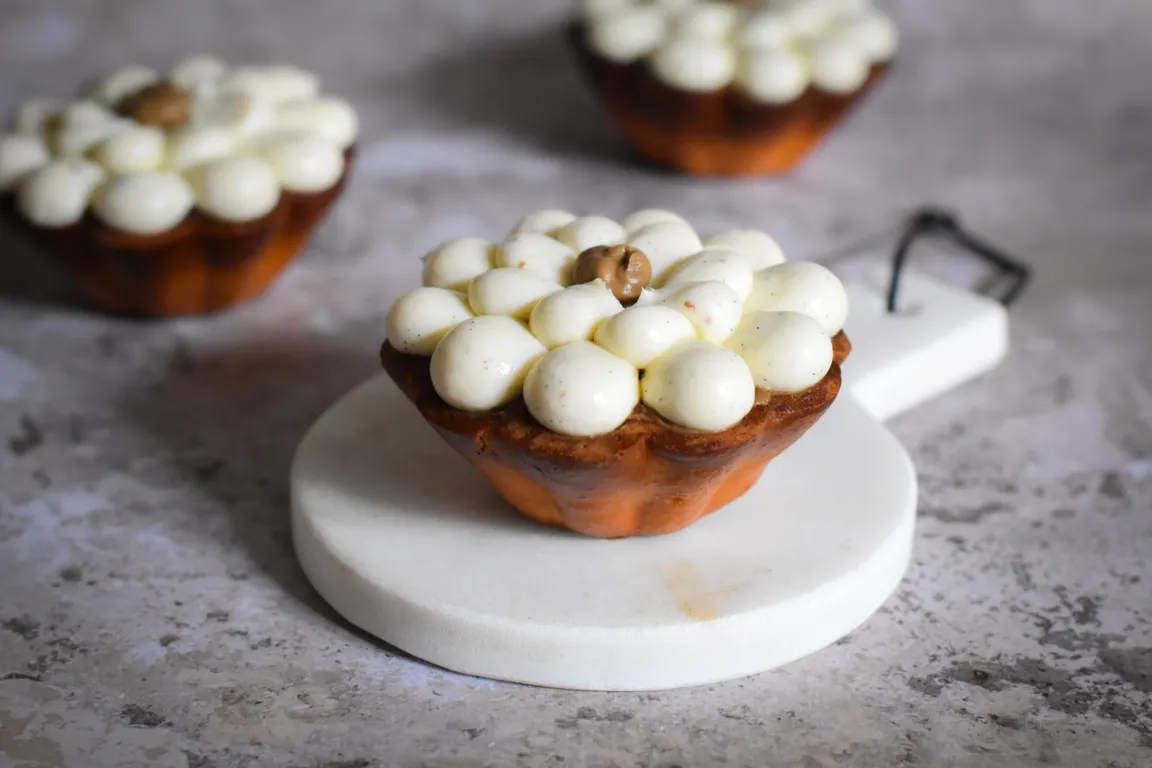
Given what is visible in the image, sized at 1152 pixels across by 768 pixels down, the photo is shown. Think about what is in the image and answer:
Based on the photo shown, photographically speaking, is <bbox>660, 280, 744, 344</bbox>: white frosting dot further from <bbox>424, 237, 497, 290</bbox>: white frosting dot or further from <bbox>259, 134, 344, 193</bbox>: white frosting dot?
<bbox>259, 134, 344, 193</bbox>: white frosting dot

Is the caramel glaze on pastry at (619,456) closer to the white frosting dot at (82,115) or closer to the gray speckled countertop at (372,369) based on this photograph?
the gray speckled countertop at (372,369)

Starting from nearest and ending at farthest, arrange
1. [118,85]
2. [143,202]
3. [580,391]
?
1. [580,391]
2. [143,202]
3. [118,85]

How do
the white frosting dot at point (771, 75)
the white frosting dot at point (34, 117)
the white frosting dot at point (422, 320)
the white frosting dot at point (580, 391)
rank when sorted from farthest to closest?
1. the white frosting dot at point (771, 75)
2. the white frosting dot at point (34, 117)
3. the white frosting dot at point (422, 320)
4. the white frosting dot at point (580, 391)

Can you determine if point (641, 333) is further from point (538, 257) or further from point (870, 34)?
point (870, 34)

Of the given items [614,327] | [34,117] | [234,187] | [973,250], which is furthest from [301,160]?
[973,250]

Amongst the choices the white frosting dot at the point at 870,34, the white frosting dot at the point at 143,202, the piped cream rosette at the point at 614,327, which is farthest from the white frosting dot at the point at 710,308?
the white frosting dot at the point at 870,34

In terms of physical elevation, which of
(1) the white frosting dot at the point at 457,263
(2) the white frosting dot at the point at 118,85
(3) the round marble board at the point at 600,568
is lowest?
(3) the round marble board at the point at 600,568

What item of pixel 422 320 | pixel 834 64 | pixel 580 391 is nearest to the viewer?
pixel 580 391
